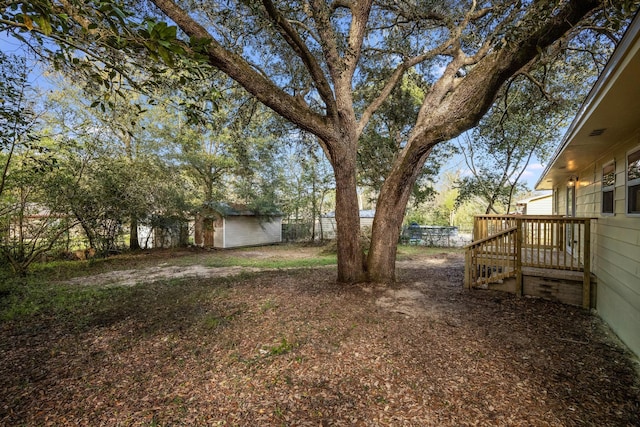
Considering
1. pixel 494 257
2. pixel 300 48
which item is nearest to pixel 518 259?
pixel 494 257

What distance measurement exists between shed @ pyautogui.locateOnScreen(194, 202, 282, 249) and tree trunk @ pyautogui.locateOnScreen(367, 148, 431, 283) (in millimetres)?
10372

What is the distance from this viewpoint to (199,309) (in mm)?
4496

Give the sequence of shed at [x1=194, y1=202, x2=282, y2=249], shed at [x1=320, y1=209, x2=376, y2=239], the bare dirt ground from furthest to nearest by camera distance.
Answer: shed at [x1=320, y1=209, x2=376, y2=239], shed at [x1=194, y1=202, x2=282, y2=249], the bare dirt ground

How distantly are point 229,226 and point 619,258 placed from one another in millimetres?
15014

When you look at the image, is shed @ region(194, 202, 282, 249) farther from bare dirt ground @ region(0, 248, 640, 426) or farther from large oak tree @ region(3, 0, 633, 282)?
bare dirt ground @ region(0, 248, 640, 426)

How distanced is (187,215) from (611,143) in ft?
45.8

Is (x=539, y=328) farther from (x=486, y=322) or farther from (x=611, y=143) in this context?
(x=611, y=143)

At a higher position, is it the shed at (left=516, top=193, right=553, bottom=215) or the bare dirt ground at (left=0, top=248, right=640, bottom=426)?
the shed at (left=516, top=193, right=553, bottom=215)

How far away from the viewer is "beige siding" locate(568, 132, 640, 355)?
127 inches

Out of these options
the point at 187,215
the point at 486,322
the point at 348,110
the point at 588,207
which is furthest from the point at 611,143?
the point at 187,215

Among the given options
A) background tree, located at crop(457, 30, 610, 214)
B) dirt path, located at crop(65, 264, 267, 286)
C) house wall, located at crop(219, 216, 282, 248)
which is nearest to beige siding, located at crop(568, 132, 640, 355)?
background tree, located at crop(457, 30, 610, 214)

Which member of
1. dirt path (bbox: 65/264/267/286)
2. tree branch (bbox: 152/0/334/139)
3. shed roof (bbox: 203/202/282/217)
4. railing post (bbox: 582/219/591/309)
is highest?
tree branch (bbox: 152/0/334/139)

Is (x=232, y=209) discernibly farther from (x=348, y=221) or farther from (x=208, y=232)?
(x=348, y=221)

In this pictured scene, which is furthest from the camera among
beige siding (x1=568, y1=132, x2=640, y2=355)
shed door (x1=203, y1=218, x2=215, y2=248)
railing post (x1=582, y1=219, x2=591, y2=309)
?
shed door (x1=203, y1=218, x2=215, y2=248)
